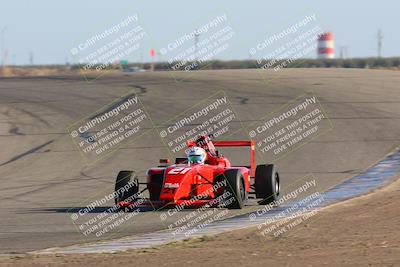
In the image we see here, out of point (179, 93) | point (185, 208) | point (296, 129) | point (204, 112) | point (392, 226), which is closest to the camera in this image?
point (392, 226)

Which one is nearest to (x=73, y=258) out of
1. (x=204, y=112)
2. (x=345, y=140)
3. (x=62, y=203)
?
(x=62, y=203)

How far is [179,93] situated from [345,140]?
14.3 metres

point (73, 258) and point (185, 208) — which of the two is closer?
point (73, 258)

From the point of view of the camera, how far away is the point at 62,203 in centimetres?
1819

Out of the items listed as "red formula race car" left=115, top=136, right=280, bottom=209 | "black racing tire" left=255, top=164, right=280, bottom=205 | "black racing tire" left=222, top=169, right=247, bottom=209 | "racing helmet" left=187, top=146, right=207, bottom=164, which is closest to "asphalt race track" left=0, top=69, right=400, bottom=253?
"black racing tire" left=222, top=169, right=247, bottom=209

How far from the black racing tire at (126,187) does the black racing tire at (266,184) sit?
2206mm

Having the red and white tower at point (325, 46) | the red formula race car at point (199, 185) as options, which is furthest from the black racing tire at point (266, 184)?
the red and white tower at point (325, 46)

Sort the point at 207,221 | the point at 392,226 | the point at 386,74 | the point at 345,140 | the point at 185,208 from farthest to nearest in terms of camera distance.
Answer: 1. the point at 386,74
2. the point at 345,140
3. the point at 185,208
4. the point at 207,221
5. the point at 392,226

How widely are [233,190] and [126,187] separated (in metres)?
1.88

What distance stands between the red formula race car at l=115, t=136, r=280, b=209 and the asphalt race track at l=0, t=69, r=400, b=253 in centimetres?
36

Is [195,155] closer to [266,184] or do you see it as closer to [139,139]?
[266,184]

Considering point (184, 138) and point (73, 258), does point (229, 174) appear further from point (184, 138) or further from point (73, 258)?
point (184, 138)

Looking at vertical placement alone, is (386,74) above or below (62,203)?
below

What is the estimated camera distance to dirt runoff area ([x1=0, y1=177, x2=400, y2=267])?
35.0 feet
